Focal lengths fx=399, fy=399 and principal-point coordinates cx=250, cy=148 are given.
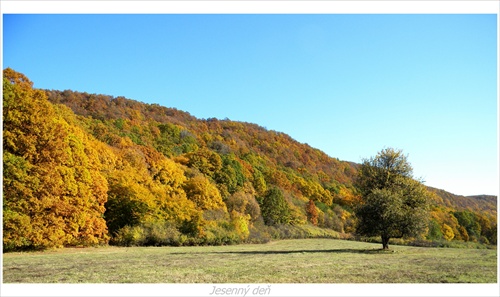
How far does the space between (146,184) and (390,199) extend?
103 feet

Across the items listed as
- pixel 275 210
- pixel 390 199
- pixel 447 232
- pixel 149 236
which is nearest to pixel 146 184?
pixel 149 236

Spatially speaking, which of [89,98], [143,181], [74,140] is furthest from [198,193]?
[89,98]

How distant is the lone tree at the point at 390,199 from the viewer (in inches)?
1121

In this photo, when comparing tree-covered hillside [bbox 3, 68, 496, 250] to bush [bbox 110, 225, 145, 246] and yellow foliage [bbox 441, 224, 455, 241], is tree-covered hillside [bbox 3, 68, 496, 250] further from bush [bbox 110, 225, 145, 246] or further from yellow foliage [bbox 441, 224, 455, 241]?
yellow foliage [bbox 441, 224, 455, 241]

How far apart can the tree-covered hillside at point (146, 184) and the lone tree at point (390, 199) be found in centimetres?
225

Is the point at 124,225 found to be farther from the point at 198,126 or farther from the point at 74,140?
the point at 198,126

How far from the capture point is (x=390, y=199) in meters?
28.4

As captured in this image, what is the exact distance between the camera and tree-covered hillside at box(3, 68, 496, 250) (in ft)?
94.1

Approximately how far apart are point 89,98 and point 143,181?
200 feet

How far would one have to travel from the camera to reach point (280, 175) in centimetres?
10138

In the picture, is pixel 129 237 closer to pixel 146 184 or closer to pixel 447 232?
pixel 146 184

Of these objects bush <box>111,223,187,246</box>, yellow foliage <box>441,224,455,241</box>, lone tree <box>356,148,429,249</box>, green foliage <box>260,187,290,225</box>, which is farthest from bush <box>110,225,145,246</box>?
yellow foliage <box>441,224,455,241</box>

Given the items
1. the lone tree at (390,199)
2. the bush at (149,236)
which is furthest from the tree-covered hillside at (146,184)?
the lone tree at (390,199)

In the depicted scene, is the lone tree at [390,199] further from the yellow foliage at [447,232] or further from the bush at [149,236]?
the yellow foliage at [447,232]
